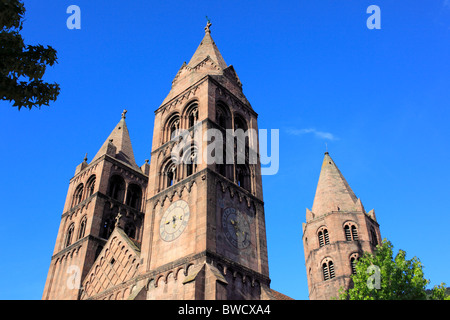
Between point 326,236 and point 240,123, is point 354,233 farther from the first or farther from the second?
point 240,123

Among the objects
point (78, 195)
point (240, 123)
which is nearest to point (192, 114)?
point (240, 123)

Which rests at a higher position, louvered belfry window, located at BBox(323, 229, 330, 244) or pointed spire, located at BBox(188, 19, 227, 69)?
pointed spire, located at BBox(188, 19, 227, 69)

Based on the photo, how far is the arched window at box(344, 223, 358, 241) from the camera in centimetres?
4628

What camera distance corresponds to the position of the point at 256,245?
90.3ft

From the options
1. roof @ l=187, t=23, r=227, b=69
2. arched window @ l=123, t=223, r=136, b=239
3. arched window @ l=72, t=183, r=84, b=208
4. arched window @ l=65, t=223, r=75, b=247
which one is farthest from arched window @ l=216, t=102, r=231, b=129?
arched window @ l=65, t=223, r=75, b=247

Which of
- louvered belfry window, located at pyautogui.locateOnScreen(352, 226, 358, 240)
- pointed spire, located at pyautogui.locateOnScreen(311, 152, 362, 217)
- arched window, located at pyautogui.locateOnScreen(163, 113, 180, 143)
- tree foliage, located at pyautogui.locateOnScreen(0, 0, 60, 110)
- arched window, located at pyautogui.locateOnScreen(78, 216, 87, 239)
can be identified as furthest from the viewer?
pointed spire, located at pyautogui.locateOnScreen(311, 152, 362, 217)

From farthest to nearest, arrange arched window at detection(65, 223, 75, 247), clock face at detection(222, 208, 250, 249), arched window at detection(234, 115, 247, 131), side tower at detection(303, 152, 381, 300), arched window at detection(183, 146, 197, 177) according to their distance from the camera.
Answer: side tower at detection(303, 152, 381, 300)
arched window at detection(65, 223, 75, 247)
arched window at detection(234, 115, 247, 131)
arched window at detection(183, 146, 197, 177)
clock face at detection(222, 208, 250, 249)

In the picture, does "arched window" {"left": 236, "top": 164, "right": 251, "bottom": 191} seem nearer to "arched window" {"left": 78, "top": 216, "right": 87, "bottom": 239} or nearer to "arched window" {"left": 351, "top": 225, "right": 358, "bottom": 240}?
"arched window" {"left": 78, "top": 216, "right": 87, "bottom": 239}

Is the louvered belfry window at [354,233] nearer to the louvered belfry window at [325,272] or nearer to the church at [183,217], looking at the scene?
the church at [183,217]

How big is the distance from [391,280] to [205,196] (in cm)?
1098

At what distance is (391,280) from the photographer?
2403cm

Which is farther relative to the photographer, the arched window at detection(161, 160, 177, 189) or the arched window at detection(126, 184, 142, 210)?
the arched window at detection(126, 184, 142, 210)

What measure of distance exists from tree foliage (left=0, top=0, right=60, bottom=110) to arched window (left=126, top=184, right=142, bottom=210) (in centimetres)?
2985
